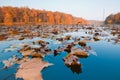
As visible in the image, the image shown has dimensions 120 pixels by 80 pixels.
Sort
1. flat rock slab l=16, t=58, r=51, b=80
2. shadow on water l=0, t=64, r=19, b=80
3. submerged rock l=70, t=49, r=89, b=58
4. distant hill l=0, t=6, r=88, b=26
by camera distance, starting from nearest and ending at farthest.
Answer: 1. flat rock slab l=16, t=58, r=51, b=80
2. shadow on water l=0, t=64, r=19, b=80
3. submerged rock l=70, t=49, r=89, b=58
4. distant hill l=0, t=6, r=88, b=26

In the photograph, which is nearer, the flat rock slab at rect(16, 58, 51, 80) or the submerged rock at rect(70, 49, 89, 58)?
the flat rock slab at rect(16, 58, 51, 80)

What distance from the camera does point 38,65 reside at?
15.7ft

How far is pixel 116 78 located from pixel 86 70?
39.0 inches

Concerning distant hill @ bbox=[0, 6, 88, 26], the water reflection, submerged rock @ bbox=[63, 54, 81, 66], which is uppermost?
distant hill @ bbox=[0, 6, 88, 26]

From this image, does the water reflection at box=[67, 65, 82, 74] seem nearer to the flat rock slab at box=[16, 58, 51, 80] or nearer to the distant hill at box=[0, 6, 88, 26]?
the flat rock slab at box=[16, 58, 51, 80]

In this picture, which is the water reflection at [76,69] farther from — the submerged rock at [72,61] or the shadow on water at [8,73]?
the shadow on water at [8,73]

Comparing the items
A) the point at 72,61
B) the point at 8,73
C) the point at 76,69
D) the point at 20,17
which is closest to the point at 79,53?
the point at 72,61

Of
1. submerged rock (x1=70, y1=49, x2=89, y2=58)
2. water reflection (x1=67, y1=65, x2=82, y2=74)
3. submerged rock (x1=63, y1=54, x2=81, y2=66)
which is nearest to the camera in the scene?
water reflection (x1=67, y1=65, x2=82, y2=74)

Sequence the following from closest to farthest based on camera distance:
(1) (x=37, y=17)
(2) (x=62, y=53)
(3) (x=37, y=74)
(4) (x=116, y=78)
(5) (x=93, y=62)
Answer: (3) (x=37, y=74)
(4) (x=116, y=78)
(5) (x=93, y=62)
(2) (x=62, y=53)
(1) (x=37, y=17)

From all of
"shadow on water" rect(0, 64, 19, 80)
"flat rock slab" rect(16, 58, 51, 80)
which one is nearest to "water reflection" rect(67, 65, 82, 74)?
"flat rock slab" rect(16, 58, 51, 80)

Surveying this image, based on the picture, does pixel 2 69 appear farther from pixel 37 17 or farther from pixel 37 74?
pixel 37 17

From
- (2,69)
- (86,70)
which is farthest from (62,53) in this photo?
(2,69)

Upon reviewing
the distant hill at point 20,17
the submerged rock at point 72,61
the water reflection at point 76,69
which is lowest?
the water reflection at point 76,69

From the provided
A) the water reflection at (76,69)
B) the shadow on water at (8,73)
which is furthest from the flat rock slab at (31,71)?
the water reflection at (76,69)
